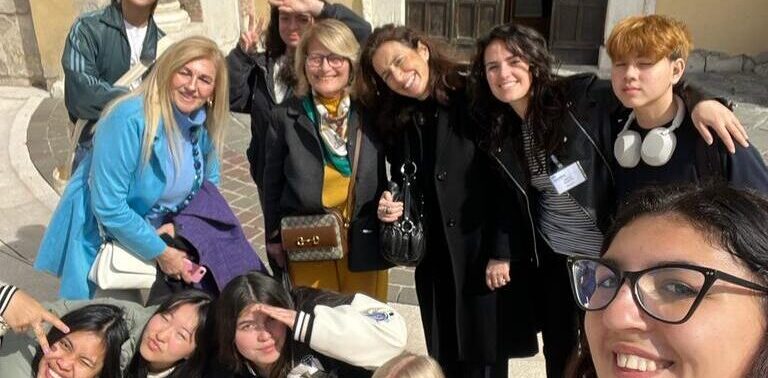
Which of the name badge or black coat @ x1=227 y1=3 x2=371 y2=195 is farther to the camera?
black coat @ x1=227 y1=3 x2=371 y2=195

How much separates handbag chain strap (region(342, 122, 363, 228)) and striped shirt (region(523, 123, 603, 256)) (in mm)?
718

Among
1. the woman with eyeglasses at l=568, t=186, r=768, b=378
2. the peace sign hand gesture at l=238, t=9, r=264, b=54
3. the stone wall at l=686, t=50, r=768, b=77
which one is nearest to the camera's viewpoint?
the woman with eyeglasses at l=568, t=186, r=768, b=378

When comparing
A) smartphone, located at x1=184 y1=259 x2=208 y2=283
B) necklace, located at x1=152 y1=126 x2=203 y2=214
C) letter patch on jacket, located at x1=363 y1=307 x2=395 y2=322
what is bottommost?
smartphone, located at x1=184 y1=259 x2=208 y2=283

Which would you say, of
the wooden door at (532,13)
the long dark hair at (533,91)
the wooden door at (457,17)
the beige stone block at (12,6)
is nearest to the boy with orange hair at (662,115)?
the long dark hair at (533,91)

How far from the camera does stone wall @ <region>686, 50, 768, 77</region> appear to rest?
8.74 meters

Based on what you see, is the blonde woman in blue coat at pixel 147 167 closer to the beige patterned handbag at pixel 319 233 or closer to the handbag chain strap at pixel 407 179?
the beige patterned handbag at pixel 319 233

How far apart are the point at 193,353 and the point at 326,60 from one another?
4.07 feet

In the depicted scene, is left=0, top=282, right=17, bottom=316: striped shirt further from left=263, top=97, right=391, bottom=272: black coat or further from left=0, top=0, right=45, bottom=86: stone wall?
left=0, top=0, right=45, bottom=86: stone wall

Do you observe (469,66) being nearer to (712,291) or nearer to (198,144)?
(198,144)

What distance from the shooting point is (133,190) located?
9.52ft

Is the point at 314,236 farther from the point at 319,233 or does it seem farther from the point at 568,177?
the point at 568,177

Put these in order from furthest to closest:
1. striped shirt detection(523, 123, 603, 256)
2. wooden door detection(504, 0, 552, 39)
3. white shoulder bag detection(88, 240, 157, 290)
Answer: wooden door detection(504, 0, 552, 39), white shoulder bag detection(88, 240, 157, 290), striped shirt detection(523, 123, 603, 256)

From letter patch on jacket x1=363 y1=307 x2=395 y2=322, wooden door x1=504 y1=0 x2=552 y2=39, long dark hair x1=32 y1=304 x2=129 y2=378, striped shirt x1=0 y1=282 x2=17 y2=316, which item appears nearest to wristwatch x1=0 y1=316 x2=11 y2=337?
striped shirt x1=0 y1=282 x2=17 y2=316

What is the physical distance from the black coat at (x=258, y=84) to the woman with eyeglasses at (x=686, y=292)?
2223mm
